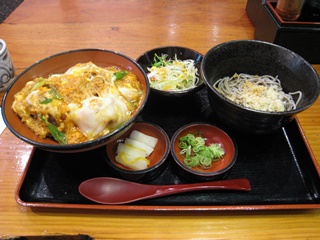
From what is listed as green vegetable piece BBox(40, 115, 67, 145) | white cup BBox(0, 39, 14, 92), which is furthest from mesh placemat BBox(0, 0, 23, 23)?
green vegetable piece BBox(40, 115, 67, 145)

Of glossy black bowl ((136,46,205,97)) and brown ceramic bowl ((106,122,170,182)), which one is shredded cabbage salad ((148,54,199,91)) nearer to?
glossy black bowl ((136,46,205,97))

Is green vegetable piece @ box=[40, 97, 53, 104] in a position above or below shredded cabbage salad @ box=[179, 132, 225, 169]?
above

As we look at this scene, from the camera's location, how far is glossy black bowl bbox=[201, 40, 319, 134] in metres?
1.17

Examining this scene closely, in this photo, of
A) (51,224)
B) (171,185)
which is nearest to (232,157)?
(171,185)

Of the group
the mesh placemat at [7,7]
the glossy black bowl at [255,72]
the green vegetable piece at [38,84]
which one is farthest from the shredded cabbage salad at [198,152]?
the mesh placemat at [7,7]

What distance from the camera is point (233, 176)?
1.21 metres

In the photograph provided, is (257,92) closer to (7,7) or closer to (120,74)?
(120,74)

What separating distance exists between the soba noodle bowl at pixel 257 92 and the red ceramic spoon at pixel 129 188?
18.8 inches

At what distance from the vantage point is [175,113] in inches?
58.8

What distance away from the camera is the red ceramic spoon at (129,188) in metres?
1.08

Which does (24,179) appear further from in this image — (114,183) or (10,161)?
(114,183)

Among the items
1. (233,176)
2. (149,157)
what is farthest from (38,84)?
(233,176)

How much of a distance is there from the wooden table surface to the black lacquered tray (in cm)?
4

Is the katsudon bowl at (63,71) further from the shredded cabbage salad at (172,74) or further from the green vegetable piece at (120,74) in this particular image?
the shredded cabbage salad at (172,74)
